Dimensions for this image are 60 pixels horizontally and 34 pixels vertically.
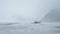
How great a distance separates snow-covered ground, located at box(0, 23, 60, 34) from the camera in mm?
1228

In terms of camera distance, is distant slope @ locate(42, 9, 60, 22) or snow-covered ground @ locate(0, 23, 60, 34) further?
distant slope @ locate(42, 9, 60, 22)

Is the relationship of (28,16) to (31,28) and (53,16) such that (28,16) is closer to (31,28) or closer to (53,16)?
(31,28)

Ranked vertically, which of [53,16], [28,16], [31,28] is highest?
[28,16]

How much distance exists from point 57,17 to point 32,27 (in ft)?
1.63

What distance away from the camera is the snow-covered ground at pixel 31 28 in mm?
1228

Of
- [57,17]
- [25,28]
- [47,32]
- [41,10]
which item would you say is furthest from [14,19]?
[57,17]

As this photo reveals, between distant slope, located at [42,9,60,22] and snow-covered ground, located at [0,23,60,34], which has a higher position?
distant slope, located at [42,9,60,22]

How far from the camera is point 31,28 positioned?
4.24 feet

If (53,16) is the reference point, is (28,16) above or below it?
above

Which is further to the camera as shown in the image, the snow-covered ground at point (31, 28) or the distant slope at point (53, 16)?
the distant slope at point (53, 16)

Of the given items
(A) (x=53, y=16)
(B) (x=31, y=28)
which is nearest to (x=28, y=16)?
(B) (x=31, y=28)

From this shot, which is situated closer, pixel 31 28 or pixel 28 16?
pixel 31 28

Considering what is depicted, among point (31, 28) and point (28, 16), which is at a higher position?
point (28, 16)

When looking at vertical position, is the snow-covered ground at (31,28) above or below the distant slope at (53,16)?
below
